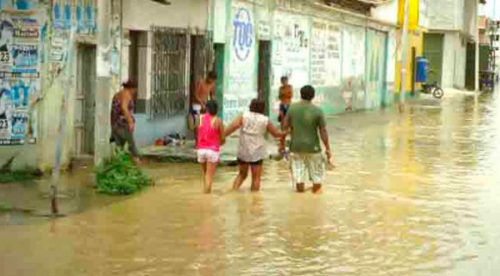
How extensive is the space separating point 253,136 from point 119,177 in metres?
1.99

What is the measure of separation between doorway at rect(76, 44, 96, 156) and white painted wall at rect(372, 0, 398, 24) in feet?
85.9

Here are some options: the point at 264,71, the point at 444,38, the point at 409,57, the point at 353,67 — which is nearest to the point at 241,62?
the point at 264,71

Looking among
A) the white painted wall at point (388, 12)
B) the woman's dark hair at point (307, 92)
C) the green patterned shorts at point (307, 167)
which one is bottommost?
the green patterned shorts at point (307, 167)

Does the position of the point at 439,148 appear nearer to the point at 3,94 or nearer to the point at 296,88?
the point at 296,88

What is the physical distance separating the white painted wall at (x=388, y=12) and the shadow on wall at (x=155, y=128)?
22.5m

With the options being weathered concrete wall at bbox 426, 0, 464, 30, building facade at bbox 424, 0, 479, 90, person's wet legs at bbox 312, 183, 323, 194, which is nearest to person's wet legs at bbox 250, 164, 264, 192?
person's wet legs at bbox 312, 183, 323, 194

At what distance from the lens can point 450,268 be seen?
934cm

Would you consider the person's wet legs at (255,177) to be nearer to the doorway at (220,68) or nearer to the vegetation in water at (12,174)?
the vegetation in water at (12,174)

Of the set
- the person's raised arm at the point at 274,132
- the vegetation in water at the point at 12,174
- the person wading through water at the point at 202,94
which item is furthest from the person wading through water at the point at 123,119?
the person wading through water at the point at 202,94

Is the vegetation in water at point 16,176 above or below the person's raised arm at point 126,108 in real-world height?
below

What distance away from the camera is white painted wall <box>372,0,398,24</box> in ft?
138

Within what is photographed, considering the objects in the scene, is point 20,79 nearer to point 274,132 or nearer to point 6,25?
point 6,25

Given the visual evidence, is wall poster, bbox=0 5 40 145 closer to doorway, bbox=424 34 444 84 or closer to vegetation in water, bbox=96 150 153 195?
vegetation in water, bbox=96 150 153 195

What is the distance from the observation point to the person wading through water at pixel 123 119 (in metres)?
15.9
